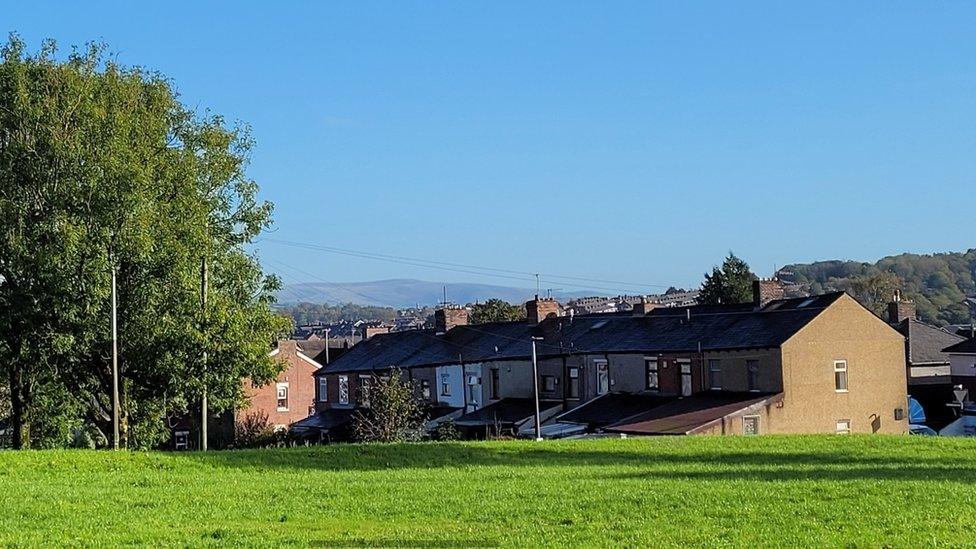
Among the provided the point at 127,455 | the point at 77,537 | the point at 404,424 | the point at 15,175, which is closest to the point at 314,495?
the point at 77,537

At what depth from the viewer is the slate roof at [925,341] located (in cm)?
8231

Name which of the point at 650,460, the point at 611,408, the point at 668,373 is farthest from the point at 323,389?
the point at 650,460

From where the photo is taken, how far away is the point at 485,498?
73.3 feet

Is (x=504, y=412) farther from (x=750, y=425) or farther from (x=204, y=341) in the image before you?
(x=204, y=341)

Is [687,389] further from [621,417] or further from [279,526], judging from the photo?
[279,526]

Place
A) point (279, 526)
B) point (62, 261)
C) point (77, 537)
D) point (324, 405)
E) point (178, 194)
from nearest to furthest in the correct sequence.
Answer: point (77, 537) → point (279, 526) → point (62, 261) → point (178, 194) → point (324, 405)

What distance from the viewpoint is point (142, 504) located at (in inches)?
853

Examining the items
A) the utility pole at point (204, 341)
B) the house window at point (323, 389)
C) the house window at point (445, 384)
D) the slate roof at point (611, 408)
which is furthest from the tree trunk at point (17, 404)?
the house window at point (323, 389)

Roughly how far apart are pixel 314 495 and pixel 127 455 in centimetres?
992

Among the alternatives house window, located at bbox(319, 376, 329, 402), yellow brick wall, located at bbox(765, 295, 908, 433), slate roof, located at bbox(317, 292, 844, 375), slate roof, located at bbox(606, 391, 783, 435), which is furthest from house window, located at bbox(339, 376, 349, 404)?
yellow brick wall, located at bbox(765, 295, 908, 433)

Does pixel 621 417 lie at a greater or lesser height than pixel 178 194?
lesser

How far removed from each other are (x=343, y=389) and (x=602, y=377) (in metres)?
23.0

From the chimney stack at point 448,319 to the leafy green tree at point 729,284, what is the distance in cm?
3368

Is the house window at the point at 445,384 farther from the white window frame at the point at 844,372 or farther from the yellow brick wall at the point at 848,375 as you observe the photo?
the white window frame at the point at 844,372
